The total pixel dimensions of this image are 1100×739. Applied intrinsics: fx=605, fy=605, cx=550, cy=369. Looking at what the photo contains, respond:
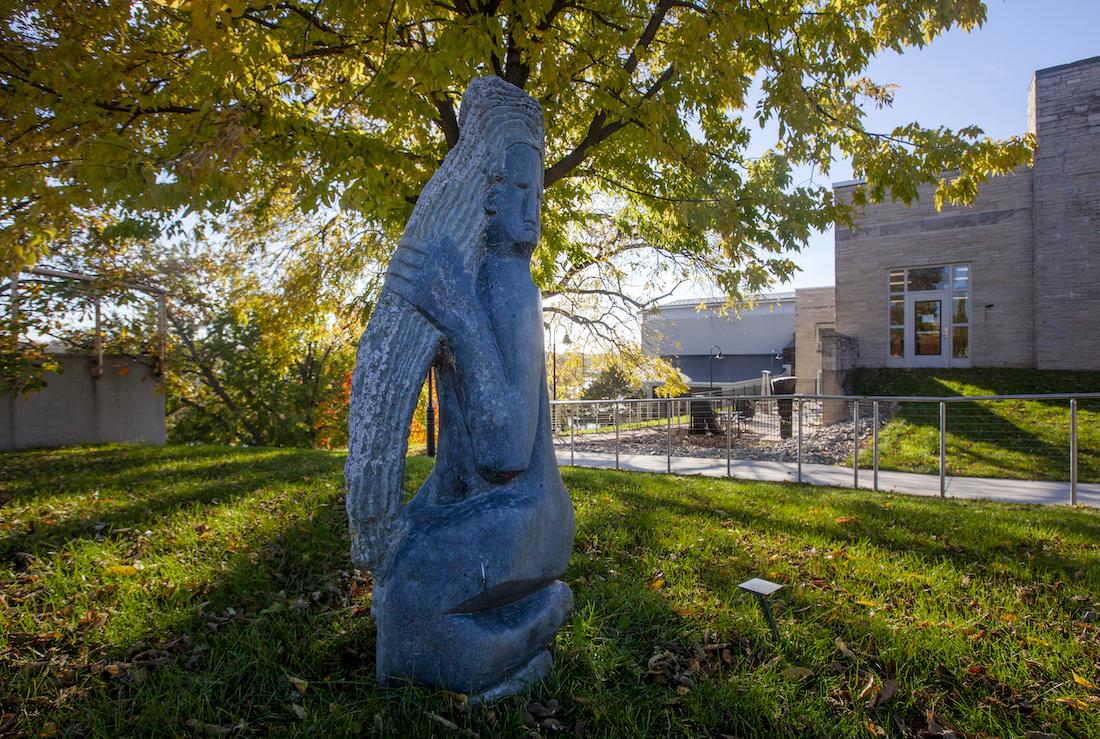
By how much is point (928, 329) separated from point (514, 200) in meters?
18.2

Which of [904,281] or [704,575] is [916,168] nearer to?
[704,575]

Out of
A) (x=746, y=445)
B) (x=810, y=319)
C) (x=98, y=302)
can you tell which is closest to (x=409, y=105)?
(x=98, y=302)

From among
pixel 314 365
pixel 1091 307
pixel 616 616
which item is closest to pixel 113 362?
pixel 314 365

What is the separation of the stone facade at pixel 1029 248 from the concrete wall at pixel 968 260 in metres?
0.03

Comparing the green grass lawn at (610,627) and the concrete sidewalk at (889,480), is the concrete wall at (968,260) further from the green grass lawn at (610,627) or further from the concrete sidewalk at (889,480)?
the green grass lawn at (610,627)

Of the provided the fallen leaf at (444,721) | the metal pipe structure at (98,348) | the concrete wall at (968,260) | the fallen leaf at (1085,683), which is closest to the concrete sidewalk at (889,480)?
the fallen leaf at (1085,683)

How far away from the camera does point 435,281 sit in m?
2.35

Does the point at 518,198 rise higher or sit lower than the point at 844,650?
higher

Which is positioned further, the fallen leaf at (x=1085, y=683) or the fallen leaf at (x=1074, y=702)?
the fallen leaf at (x=1085, y=683)

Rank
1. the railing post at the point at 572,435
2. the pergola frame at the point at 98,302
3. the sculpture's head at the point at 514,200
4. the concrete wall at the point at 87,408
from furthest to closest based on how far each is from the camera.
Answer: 1. the railing post at the point at 572,435
2. the concrete wall at the point at 87,408
3. the pergola frame at the point at 98,302
4. the sculpture's head at the point at 514,200

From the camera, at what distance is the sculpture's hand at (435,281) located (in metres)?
2.33

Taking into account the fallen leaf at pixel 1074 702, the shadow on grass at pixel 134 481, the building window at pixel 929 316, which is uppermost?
the building window at pixel 929 316

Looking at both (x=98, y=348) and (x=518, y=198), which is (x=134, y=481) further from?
(x=518, y=198)

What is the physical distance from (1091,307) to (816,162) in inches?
478
